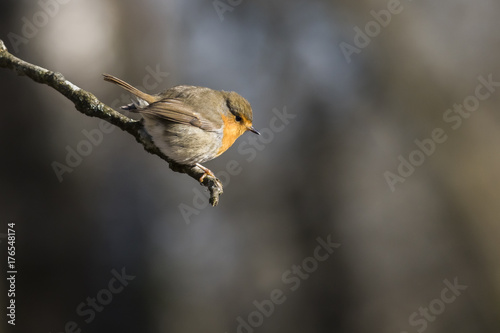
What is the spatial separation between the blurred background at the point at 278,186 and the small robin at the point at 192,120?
1751mm

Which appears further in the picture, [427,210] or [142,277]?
[427,210]

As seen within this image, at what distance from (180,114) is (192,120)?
59 mm

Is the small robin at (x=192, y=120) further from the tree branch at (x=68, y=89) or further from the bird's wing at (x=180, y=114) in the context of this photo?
the tree branch at (x=68, y=89)

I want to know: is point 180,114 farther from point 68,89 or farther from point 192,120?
point 68,89

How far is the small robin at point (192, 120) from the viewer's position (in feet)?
6.76

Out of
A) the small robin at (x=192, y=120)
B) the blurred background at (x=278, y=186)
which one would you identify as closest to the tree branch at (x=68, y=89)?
the small robin at (x=192, y=120)

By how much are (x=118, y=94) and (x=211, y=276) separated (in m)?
1.86

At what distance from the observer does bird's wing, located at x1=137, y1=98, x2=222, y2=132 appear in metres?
2.15

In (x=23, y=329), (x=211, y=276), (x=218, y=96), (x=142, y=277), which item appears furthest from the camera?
(x=211, y=276)

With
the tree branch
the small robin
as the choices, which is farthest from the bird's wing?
the tree branch

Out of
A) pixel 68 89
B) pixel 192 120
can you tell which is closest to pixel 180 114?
pixel 192 120

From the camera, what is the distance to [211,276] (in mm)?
4785

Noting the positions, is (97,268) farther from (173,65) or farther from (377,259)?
(377,259)

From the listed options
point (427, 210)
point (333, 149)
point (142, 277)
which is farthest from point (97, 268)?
point (427, 210)
